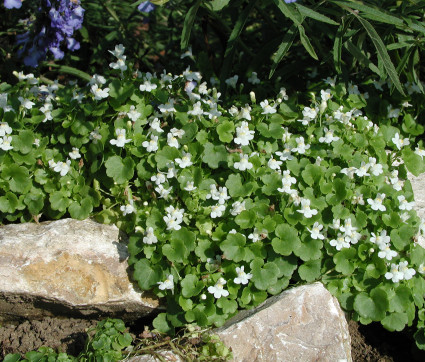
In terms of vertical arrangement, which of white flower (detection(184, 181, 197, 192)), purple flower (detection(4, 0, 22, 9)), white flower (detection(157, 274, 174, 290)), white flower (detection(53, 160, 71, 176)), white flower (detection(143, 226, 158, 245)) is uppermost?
purple flower (detection(4, 0, 22, 9))

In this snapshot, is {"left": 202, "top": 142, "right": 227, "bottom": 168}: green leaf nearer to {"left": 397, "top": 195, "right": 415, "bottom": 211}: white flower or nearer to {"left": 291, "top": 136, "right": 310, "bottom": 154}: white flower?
{"left": 291, "top": 136, "right": 310, "bottom": 154}: white flower

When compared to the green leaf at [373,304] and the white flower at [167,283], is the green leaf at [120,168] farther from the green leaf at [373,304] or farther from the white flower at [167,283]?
the green leaf at [373,304]

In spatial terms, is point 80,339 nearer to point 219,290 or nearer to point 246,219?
point 219,290

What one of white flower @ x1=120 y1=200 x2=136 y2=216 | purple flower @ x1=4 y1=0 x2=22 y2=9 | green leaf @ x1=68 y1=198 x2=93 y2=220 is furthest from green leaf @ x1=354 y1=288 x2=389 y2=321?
purple flower @ x1=4 y1=0 x2=22 y2=9

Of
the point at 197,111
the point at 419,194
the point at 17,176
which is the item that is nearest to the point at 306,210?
the point at 197,111

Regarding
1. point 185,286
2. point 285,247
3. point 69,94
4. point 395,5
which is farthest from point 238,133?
point 395,5
